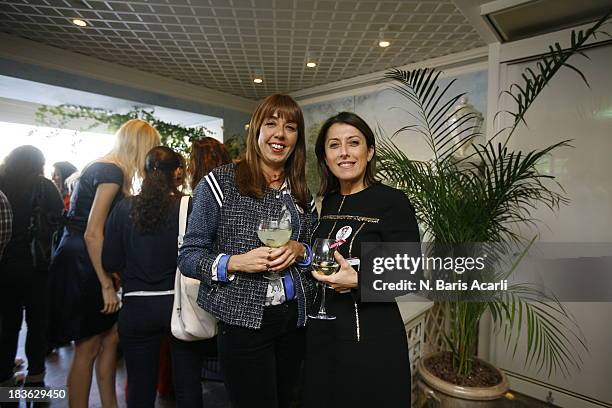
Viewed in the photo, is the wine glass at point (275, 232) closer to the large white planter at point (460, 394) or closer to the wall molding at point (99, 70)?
the large white planter at point (460, 394)

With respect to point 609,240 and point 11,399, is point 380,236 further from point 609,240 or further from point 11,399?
point 11,399

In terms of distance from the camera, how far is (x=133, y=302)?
158cm

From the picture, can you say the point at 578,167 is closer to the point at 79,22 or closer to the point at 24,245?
the point at 24,245

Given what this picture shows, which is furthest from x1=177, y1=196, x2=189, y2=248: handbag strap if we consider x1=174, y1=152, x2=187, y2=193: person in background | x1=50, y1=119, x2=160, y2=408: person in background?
x1=50, y1=119, x2=160, y2=408: person in background

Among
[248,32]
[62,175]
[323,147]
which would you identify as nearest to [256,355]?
[323,147]

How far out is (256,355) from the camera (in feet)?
3.82

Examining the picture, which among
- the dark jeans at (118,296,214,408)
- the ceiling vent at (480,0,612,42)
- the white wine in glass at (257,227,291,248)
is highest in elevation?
the ceiling vent at (480,0,612,42)

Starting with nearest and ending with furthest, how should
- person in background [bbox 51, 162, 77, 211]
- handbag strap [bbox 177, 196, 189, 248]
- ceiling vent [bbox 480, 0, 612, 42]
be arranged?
handbag strap [bbox 177, 196, 189, 248]
ceiling vent [bbox 480, 0, 612, 42]
person in background [bbox 51, 162, 77, 211]

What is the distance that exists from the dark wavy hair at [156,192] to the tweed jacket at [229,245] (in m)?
0.48

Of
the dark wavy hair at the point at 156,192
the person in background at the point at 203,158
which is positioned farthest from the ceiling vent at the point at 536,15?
the dark wavy hair at the point at 156,192

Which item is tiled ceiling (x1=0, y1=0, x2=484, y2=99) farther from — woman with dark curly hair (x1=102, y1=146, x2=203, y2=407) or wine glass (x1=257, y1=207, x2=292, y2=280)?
wine glass (x1=257, y1=207, x2=292, y2=280)

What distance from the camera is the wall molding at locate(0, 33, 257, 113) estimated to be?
13.1 feet

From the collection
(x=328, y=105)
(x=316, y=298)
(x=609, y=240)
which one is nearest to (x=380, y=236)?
(x=316, y=298)

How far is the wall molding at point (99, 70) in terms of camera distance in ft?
13.1
